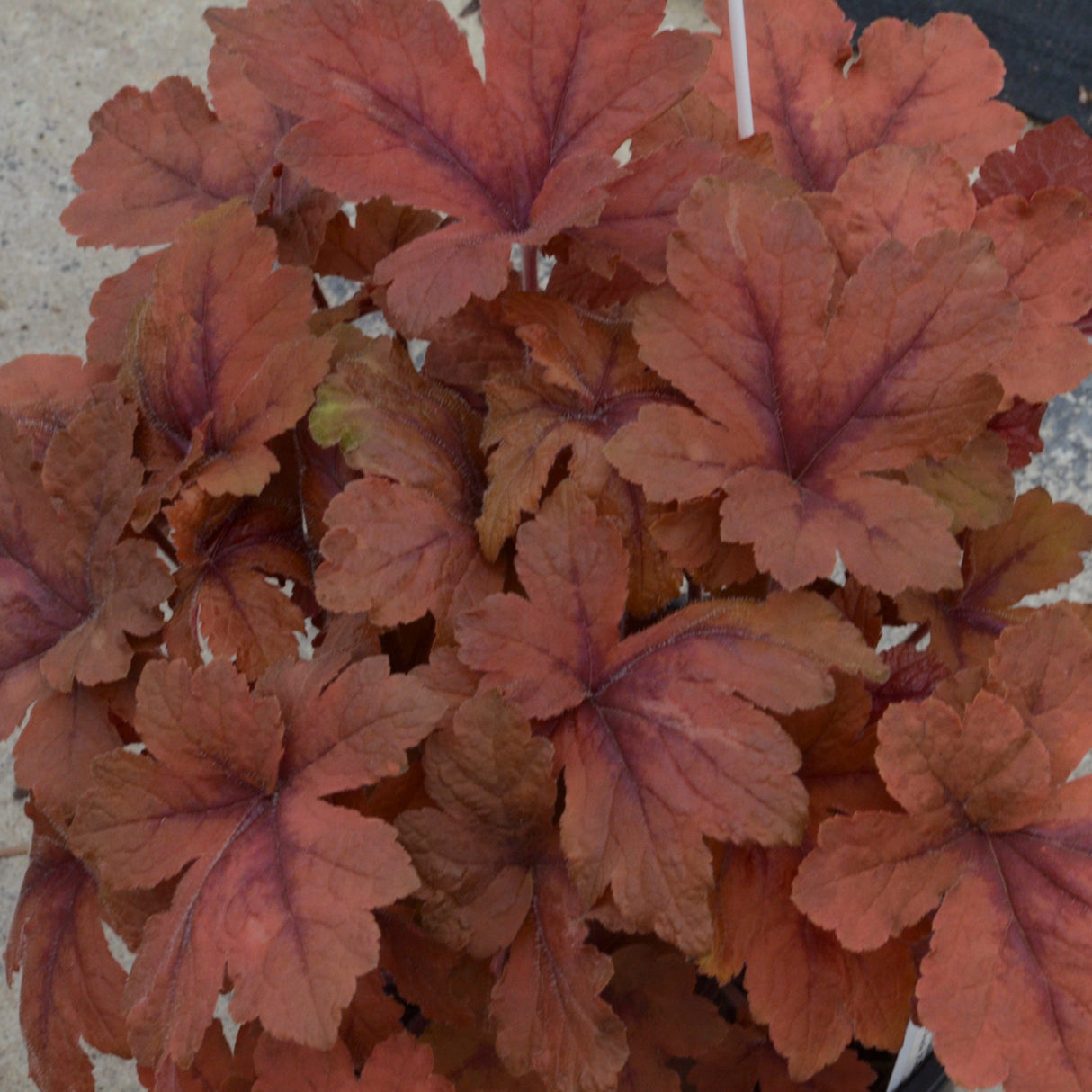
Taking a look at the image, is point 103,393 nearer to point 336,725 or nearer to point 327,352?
point 327,352

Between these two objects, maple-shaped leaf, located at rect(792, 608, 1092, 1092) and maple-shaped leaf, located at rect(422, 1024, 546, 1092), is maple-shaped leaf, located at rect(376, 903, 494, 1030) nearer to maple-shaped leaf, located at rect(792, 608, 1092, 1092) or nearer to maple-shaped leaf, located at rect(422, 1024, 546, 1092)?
maple-shaped leaf, located at rect(422, 1024, 546, 1092)

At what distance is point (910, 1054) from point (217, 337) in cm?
63

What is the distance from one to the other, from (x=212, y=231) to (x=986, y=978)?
573 millimetres

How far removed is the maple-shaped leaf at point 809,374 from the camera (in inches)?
21.9

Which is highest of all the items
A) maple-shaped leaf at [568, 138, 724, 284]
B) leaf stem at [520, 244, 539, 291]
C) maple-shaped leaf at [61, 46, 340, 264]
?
maple-shaped leaf at [61, 46, 340, 264]

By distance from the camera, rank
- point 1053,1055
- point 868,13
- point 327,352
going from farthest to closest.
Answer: point 868,13 → point 327,352 → point 1053,1055

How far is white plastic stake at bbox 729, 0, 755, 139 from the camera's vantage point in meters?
0.63

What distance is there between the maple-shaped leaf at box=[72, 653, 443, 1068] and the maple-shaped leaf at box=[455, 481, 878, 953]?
0.23ft

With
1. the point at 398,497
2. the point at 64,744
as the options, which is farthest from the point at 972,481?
the point at 64,744

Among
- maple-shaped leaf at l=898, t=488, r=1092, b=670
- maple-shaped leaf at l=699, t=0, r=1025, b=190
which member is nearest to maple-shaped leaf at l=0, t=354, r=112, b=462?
maple-shaped leaf at l=699, t=0, r=1025, b=190

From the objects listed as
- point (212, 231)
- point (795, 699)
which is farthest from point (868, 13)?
point (795, 699)

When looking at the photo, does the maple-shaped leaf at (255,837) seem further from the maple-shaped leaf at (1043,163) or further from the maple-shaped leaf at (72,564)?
the maple-shaped leaf at (1043,163)

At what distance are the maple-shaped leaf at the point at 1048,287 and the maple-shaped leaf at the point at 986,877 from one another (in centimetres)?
15

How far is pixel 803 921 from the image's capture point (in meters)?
0.59
